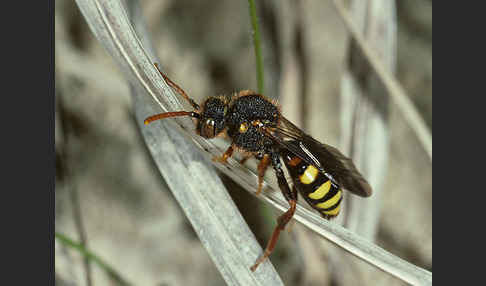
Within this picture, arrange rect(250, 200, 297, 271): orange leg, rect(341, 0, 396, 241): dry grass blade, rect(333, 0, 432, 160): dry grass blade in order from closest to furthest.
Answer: rect(250, 200, 297, 271): orange leg < rect(333, 0, 432, 160): dry grass blade < rect(341, 0, 396, 241): dry grass blade

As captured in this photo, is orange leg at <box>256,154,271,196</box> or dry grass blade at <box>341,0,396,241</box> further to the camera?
dry grass blade at <box>341,0,396,241</box>

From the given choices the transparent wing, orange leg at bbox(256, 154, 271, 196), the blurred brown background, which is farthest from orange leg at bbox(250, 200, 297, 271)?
the blurred brown background

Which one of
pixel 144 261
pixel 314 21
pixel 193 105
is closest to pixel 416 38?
pixel 314 21

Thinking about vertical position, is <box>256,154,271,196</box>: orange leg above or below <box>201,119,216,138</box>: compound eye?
below

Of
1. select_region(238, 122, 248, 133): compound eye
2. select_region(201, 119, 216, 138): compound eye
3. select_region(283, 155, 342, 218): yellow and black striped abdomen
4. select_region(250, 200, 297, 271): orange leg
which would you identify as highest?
select_region(238, 122, 248, 133): compound eye

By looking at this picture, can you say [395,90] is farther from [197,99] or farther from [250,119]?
[197,99]

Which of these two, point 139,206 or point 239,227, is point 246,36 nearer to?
point 139,206

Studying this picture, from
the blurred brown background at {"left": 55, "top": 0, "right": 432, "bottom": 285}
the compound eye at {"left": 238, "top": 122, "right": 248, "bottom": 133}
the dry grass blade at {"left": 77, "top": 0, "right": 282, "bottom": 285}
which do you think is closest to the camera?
the dry grass blade at {"left": 77, "top": 0, "right": 282, "bottom": 285}

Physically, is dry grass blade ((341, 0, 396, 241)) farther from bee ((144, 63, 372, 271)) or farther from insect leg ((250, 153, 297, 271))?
insect leg ((250, 153, 297, 271))
